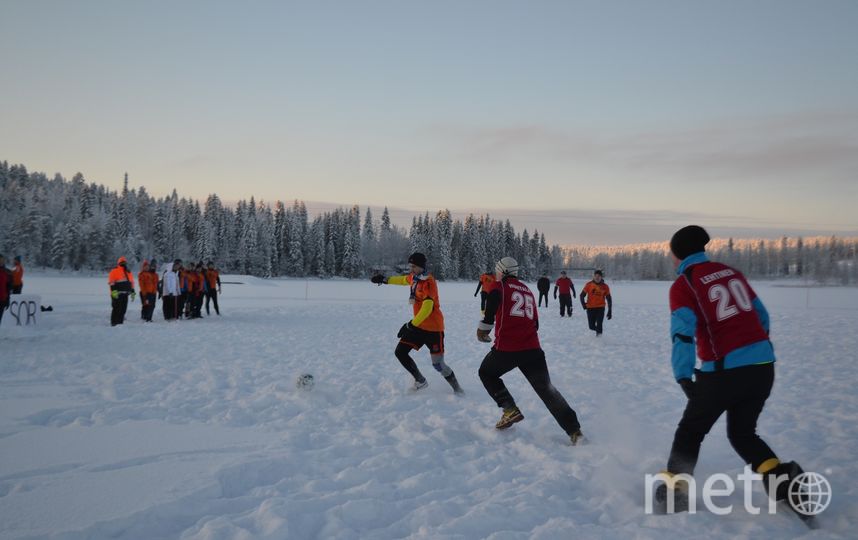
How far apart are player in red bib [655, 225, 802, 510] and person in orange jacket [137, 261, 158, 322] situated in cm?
1545

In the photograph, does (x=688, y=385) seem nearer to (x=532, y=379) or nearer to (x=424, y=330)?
(x=532, y=379)

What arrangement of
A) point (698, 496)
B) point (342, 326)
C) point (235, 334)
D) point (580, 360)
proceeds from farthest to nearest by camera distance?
point (342, 326)
point (235, 334)
point (580, 360)
point (698, 496)

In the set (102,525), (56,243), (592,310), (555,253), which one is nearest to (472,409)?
(102,525)

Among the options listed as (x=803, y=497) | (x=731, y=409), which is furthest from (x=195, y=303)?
(x=803, y=497)

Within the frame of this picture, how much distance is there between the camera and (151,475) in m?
4.02

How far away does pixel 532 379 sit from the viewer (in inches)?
198

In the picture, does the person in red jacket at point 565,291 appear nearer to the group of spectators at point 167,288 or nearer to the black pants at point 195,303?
the group of spectators at point 167,288

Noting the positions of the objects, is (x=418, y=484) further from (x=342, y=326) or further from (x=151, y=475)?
(x=342, y=326)

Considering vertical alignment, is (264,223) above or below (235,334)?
above

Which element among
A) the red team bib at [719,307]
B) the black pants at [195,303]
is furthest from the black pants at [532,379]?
the black pants at [195,303]

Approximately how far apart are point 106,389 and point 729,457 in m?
7.62

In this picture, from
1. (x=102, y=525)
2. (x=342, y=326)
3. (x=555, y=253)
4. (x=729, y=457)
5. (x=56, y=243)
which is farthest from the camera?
(x=555, y=253)

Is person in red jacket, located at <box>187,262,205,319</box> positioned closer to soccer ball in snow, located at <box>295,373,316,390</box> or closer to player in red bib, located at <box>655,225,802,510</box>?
soccer ball in snow, located at <box>295,373,316,390</box>

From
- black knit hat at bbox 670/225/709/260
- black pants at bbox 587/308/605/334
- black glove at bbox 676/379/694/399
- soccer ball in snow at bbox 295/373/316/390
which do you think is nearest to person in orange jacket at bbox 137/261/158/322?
soccer ball in snow at bbox 295/373/316/390
